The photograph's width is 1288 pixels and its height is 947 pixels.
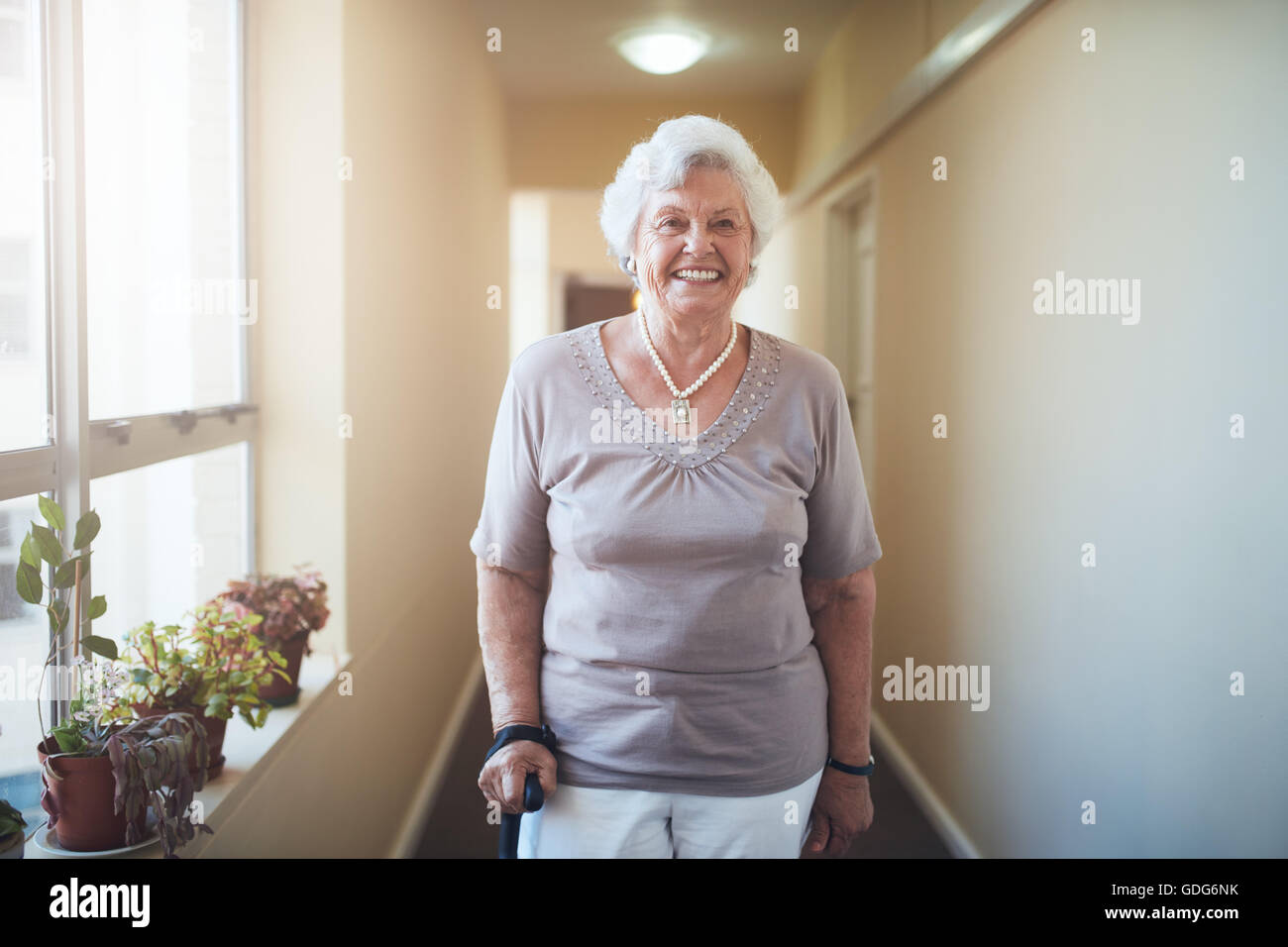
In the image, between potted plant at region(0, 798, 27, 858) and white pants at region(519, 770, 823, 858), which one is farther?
white pants at region(519, 770, 823, 858)

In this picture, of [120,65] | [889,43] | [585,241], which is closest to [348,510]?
[120,65]

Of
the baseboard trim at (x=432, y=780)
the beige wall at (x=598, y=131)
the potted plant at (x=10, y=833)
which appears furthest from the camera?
the beige wall at (x=598, y=131)

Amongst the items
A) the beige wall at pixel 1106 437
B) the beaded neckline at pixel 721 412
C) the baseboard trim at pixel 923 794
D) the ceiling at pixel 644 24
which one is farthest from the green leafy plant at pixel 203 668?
the ceiling at pixel 644 24

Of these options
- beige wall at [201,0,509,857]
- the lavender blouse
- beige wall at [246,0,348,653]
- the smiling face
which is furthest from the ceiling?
the lavender blouse

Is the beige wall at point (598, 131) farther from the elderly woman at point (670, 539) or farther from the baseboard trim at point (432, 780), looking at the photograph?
the elderly woman at point (670, 539)

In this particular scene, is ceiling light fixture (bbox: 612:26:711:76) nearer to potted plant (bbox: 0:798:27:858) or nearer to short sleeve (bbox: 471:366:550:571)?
short sleeve (bbox: 471:366:550:571)

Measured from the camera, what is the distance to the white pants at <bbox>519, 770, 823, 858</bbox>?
4.09 ft

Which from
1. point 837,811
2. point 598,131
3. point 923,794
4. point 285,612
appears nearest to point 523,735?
point 837,811

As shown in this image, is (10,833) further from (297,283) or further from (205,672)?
(297,283)

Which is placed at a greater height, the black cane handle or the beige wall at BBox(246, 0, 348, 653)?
the beige wall at BBox(246, 0, 348, 653)

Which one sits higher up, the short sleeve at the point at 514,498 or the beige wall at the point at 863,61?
the beige wall at the point at 863,61

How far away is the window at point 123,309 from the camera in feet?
4.17

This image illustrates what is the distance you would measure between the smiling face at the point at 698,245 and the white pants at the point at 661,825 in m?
0.63
